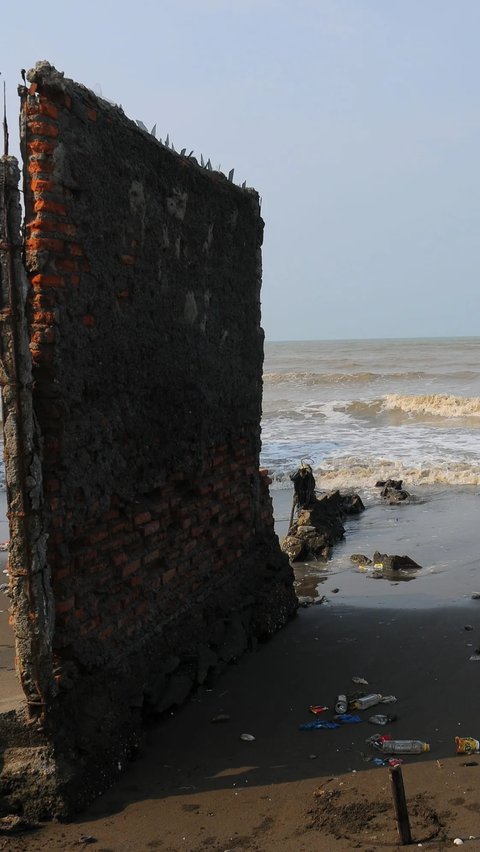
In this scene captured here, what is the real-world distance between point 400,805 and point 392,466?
13.0m

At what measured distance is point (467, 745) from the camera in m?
4.61

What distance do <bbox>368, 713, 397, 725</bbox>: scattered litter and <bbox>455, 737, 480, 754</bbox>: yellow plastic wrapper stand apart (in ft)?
1.72

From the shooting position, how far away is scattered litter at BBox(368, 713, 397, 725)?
5066mm

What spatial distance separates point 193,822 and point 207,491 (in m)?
2.63

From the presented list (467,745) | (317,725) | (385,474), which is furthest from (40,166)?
(385,474)

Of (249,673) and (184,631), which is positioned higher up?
(184,631)

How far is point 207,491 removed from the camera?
20.5 feet

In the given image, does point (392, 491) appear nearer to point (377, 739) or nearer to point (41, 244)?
point (377, 739)

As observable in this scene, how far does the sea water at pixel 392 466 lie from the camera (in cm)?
898

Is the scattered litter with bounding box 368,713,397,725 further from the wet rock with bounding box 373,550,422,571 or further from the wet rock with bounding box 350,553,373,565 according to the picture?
the wet rock with bounding box 350,553,373,565

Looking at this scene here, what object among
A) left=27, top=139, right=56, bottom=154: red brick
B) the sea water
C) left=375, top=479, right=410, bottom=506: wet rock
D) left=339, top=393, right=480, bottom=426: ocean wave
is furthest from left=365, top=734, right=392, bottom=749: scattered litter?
left=339, top=393, right=480, bottom=426: ocean wave

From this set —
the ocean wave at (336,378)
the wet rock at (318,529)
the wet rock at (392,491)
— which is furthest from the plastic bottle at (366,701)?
the ocean wave at (336,378)

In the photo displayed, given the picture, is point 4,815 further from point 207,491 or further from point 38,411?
point 207,491

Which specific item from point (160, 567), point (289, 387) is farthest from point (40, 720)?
point (289, 387)
